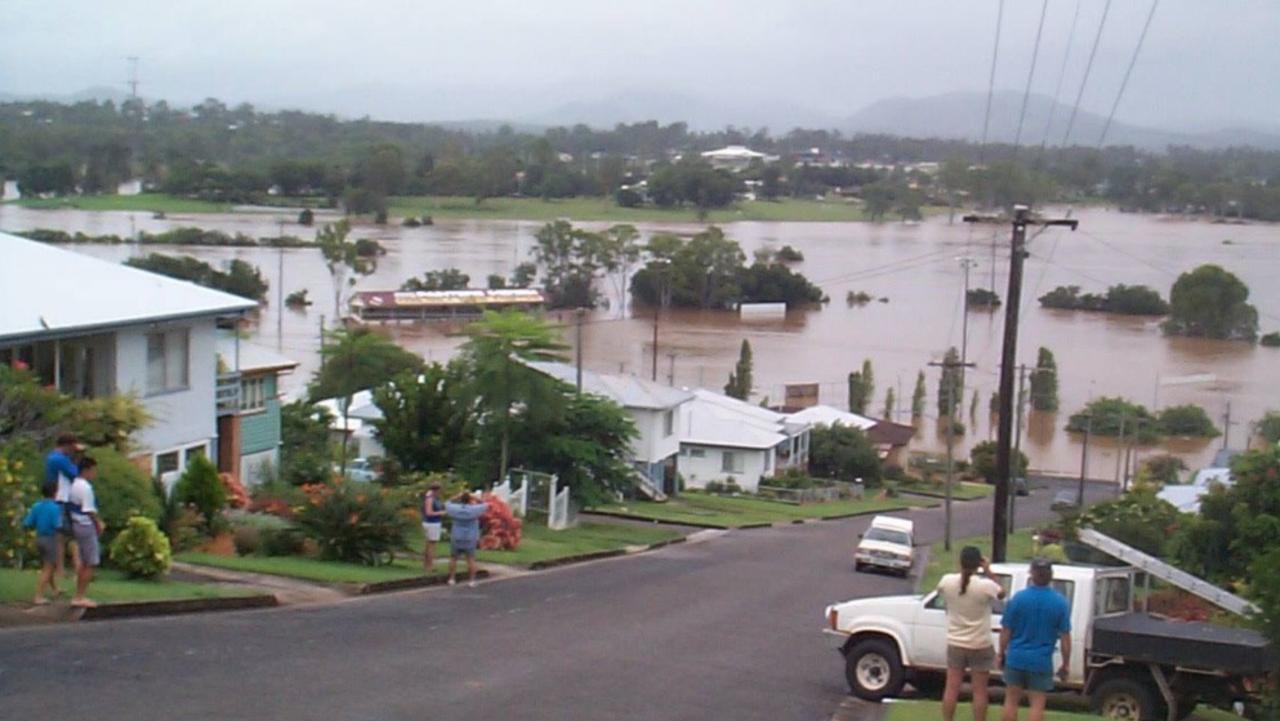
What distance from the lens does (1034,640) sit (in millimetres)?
10570

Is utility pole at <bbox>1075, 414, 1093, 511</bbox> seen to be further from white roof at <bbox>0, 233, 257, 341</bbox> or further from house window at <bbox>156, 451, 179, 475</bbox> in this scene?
white roof at <bbox>0, 233, 257, 341</bbox>

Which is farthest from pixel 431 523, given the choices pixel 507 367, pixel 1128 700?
pixel 507 367

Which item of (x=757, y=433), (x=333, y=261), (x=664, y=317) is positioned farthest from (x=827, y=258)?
(x=757, y=433)

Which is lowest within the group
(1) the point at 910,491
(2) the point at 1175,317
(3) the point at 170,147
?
(1) the point at 910,491

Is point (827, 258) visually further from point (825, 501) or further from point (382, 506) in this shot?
point (382, 506)

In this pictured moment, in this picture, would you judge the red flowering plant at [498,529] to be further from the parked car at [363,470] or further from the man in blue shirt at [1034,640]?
the man in blue shirt at [1034,640]

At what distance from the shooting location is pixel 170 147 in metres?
104

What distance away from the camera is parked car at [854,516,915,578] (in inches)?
1268

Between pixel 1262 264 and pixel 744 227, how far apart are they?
140ft

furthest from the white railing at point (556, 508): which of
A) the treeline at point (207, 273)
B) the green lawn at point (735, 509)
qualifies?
the treeline at point (207, 273)

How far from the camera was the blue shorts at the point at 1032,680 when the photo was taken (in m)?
10.5

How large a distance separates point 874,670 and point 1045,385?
2788 inches

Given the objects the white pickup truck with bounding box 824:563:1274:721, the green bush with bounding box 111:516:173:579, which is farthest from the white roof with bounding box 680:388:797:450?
the white pickup truck with bounding box 824:563:1274:721

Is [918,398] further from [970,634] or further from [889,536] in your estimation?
[970,634]
